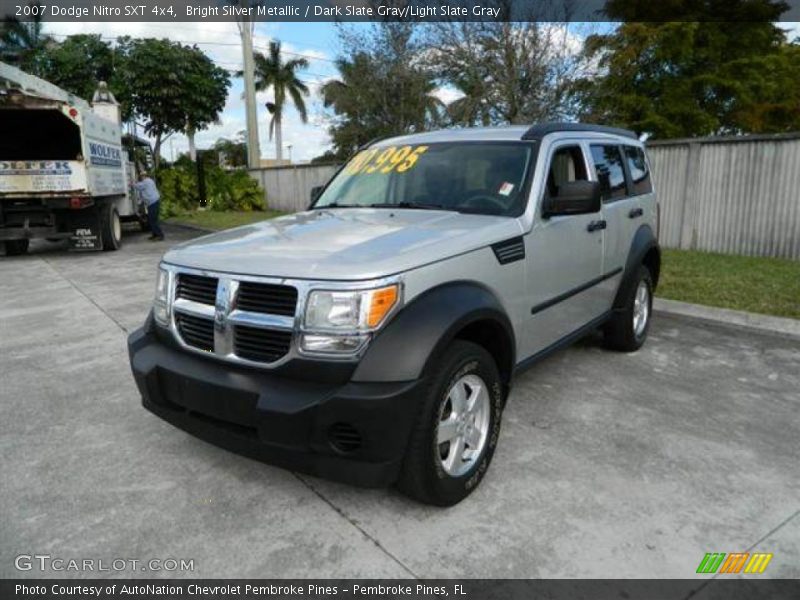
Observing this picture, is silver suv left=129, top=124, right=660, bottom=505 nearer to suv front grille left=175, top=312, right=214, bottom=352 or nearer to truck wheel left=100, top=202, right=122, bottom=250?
suv front grille left=175, top=312, right=214, bottom=352

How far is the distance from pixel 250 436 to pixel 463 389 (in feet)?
3.24

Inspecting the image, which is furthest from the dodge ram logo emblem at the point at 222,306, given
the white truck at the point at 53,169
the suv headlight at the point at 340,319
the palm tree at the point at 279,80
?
the palm tree at the point at 279,80

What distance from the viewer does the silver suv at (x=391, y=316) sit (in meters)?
2.45

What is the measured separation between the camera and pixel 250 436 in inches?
103

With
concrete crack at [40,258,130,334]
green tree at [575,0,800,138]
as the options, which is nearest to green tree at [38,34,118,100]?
concrete crack at [40,258,130,334]

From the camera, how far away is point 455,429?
2801 millimetres

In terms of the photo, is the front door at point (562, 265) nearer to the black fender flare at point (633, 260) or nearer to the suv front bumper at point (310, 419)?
the black fender flare at point (633, 260)

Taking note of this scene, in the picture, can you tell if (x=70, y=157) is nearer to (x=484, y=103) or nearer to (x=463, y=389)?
(x=484, y=103)

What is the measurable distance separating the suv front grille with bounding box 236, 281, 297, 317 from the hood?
0.06 metres

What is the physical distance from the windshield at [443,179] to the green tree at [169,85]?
22738 millimetres

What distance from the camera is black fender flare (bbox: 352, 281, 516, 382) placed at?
7.98ft

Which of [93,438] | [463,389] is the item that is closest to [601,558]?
[463,389]

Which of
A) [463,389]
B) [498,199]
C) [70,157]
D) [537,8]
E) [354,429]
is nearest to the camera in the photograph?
[354,429]

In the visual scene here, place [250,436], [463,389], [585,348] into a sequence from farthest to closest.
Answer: [585,348], [463,389], [250,436]
